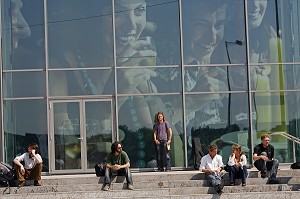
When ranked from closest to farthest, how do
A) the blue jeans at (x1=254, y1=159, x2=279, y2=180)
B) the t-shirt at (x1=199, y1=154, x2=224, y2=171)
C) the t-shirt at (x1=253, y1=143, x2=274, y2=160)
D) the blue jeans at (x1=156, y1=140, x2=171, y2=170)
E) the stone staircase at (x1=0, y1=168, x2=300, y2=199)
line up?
the stone staircase at (x1=0, y1=168, x2=300, y2=199)
the t-shirt at (x1=199, y1=154, x2=224, y2=171)
the blue jeans at (x1=254, y1=159, x2=279, y2=180)
the t-shirt at (x1=253, y1=143, x2=274, y2=160)
the blue jeans at (x1=156, y1=140, x2=171, y2=170)

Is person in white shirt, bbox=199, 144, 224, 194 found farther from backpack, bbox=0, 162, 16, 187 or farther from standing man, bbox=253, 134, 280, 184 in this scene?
backpack, bbox=0, 162, 16, 187

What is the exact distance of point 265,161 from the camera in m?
20.4

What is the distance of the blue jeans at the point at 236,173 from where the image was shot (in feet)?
64.9

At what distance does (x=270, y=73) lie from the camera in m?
24.3

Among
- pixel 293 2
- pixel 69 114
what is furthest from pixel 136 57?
pixel 293 2

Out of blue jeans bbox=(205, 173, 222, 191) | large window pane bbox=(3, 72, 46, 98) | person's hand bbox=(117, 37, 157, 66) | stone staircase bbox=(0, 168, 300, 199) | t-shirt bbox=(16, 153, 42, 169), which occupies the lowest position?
stone staircase bbox=(0, 168, 300, 199)

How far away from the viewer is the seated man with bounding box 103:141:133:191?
19594mm

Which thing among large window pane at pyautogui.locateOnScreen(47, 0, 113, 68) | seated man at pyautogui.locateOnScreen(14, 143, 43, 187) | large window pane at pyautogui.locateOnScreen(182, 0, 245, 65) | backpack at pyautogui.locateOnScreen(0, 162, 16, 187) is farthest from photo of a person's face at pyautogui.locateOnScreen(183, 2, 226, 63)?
backpack at pyautogui.locateOnScreen(0, 162, 16, 187)

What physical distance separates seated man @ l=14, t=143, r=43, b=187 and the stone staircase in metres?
0.28

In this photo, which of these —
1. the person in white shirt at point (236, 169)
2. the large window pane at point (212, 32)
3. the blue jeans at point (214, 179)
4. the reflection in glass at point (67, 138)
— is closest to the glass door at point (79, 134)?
the reflection in glass at point (67, 138)

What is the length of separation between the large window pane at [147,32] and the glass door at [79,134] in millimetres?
1547

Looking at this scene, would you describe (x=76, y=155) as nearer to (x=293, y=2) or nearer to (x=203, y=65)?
(x=203, y=65)

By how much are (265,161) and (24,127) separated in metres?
6.85

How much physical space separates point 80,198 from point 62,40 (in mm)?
5998
